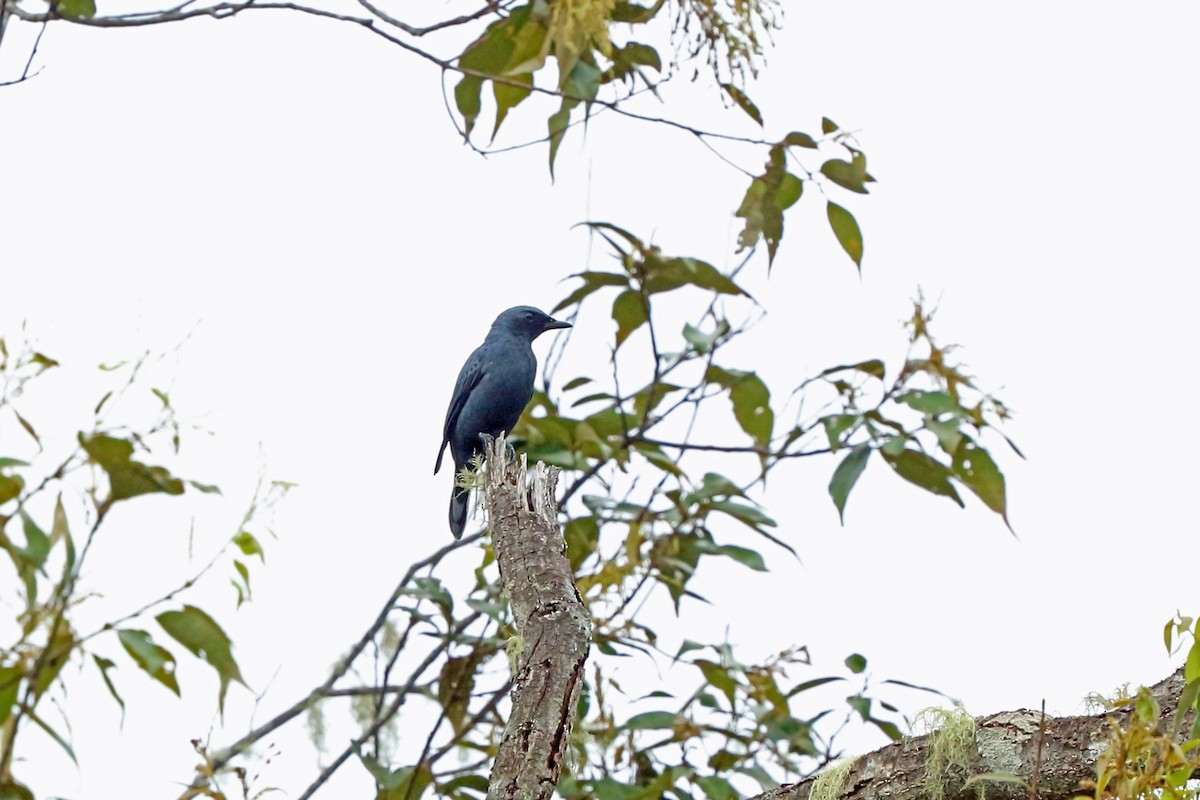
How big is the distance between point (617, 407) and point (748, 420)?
0.45m

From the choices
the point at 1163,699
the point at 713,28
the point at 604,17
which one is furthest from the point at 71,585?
the point at 1163,699

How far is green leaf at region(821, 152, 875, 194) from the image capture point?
3.22m

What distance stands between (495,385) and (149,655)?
409 cm

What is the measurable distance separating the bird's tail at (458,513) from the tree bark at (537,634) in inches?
104

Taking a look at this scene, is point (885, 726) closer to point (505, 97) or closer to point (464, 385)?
point (505, 97)

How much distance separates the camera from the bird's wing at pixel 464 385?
6566mm

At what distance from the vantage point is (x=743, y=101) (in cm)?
311

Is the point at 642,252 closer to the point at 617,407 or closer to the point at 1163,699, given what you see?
the point at 617,407

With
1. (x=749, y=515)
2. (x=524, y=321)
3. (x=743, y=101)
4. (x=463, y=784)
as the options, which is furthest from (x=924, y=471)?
(x=524, y=321)

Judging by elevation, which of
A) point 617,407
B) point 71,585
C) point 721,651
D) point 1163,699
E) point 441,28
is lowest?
point 1163,699

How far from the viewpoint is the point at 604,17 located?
9.25 ft

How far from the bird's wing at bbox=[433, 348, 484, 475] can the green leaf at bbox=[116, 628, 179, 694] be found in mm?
4049

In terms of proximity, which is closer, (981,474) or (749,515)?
(981,474)

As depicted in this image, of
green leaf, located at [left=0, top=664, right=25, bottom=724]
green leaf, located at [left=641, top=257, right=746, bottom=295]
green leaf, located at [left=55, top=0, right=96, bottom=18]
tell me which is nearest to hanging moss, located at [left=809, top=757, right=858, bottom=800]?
green leaf, located at [left=641, top=257, right=746, bottom=295]
